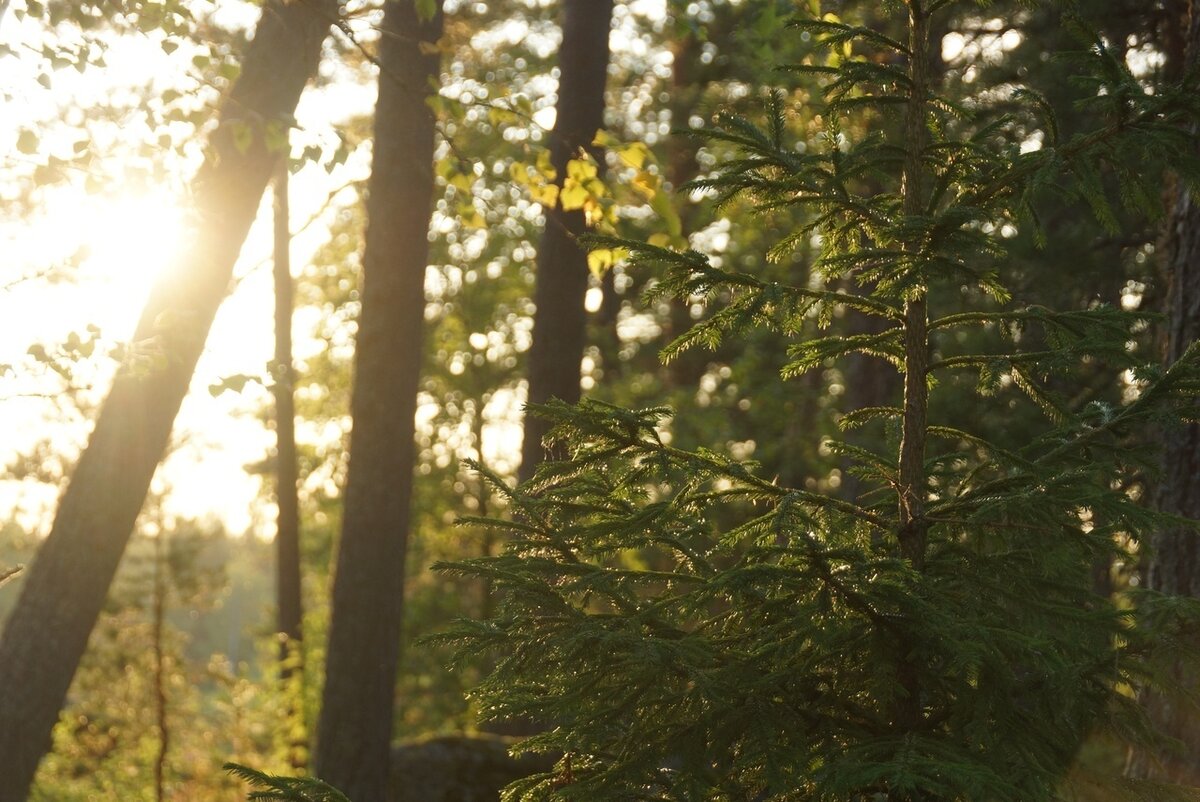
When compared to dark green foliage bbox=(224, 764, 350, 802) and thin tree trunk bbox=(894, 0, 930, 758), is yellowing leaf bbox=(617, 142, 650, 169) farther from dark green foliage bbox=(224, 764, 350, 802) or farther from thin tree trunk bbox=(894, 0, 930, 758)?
dark green foliage bbox=(224, 764, 350, 802)

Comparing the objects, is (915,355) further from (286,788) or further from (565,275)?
(565,275)

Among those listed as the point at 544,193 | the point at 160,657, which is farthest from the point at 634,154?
the point at 160,657

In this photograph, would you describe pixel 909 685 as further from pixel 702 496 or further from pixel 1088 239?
pixel 1088 239

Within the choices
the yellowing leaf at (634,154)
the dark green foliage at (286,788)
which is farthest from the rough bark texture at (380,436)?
the dark green foliage at (286,788)

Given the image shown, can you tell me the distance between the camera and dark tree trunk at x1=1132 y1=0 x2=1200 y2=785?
6.39 metres

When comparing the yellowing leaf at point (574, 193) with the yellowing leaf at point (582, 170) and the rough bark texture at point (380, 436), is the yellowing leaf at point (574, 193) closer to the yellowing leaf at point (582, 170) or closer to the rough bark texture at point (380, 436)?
the yellowing leaf at point (582, 170)

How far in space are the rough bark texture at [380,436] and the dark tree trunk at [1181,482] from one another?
179 inches

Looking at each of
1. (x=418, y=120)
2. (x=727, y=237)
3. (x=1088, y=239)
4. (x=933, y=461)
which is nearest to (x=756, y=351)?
(x=727, y=237)

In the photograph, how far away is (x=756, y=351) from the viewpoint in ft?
70.4

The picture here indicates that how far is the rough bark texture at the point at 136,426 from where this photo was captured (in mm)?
5789

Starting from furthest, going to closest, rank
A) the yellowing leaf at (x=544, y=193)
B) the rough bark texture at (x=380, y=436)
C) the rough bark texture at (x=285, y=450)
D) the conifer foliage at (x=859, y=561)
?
the rough bark texture at (x=285, y=450) → the rough bark texture at (x=380, y=436) → the yellowing leaf at (x=544, y=193) → the conifer foliage at (x=859, y=561)

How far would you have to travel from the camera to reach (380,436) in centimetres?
769

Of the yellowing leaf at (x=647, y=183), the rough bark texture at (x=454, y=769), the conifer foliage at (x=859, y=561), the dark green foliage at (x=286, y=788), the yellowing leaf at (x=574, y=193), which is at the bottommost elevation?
the rough bark texture at (x=454, y=769)

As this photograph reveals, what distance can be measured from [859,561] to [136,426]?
389 cm
